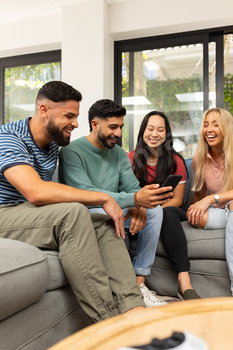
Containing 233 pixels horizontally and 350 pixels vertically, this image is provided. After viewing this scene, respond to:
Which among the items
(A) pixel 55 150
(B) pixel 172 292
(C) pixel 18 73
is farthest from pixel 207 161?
(C) pixel 18 73

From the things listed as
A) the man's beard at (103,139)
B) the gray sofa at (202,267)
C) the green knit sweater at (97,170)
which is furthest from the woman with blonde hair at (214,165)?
the man's beard at (103,139)

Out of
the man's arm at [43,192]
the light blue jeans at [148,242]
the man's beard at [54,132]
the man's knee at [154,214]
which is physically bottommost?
the light blue jeans at [148,242]

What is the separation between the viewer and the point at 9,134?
1250 mm

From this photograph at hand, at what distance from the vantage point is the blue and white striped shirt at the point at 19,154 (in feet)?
3.85

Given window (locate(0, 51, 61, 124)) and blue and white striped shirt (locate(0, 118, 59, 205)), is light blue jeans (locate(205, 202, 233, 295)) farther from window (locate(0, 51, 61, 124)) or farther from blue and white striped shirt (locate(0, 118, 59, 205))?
window (locate(0, 51, 61, 124))

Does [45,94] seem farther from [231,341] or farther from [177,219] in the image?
[231,341]

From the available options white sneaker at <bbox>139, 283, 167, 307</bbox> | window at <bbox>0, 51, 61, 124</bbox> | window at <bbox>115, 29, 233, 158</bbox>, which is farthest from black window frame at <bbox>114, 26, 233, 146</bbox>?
white sneaker at <bbox>139, 283, 167, 307</bbox>

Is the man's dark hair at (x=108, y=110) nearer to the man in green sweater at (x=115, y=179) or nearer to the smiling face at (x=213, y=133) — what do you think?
the man in green sweater at (x=115, y=179)

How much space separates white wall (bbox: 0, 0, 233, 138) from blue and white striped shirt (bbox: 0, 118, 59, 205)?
1753 millimetres

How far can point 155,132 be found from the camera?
7.00 ft

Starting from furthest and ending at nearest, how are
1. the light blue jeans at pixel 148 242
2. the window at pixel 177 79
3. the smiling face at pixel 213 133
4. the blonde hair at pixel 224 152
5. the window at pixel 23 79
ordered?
1. the window at pixel 23 79
2. the window at pixel 177 79
3. the smiling face at pixel 213 133
4. the blonde hair at pixel 224 152
5. the light blue jeans at pixel 148 242

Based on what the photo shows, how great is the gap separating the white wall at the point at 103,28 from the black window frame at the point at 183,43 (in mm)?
63

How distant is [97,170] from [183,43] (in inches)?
87.9

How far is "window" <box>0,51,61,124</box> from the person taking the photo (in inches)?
147
